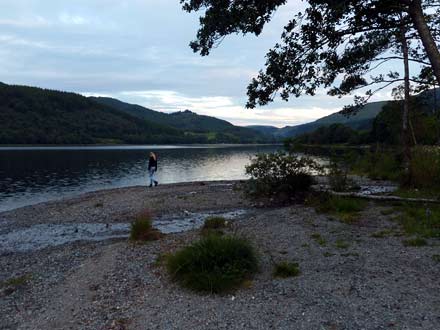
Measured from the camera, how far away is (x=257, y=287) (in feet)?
26.5

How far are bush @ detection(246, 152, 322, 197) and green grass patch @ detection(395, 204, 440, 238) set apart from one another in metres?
5.17

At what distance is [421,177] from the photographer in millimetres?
18734

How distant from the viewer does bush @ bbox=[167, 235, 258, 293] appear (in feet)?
26.7

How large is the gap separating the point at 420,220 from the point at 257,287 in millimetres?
7336

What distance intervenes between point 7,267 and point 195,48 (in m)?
8.82

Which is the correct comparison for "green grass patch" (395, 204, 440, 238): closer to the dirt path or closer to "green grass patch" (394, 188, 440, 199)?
"green grass patch" (394, 188, 440, 199)

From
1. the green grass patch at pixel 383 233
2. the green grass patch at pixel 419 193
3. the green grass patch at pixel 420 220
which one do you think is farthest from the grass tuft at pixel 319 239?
→ the green grass patch at pixel 419 193

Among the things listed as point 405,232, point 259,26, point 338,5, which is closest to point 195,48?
point 259,26

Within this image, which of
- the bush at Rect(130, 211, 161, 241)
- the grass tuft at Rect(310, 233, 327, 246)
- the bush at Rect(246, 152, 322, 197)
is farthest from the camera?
the bush at Rect(246, 152, 322, 197)

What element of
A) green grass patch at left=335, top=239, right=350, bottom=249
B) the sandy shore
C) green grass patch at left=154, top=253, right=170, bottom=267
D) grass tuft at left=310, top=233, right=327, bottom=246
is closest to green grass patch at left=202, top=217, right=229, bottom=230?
the sandy shore

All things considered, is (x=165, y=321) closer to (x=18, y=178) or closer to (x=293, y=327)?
(x=293, y=327)

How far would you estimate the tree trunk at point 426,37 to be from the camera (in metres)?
8.15

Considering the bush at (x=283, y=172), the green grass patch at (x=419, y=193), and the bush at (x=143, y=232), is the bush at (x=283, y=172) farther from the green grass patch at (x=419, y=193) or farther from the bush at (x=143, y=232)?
the bush at (x=143, y=232)

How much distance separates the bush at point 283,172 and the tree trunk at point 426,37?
10579 mm
